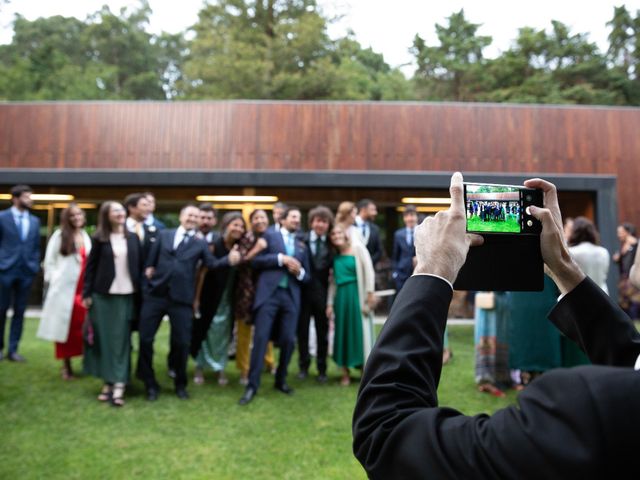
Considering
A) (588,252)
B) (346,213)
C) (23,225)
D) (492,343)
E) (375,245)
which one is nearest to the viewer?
(588,252)

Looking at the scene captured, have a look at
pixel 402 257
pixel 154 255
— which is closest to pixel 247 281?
pixel 154 255

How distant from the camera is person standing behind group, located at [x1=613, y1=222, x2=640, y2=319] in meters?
8.37

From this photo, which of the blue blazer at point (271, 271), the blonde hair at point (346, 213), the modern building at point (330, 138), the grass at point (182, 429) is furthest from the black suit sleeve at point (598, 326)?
the modern building at point (330, 138)

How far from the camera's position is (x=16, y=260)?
617 cm

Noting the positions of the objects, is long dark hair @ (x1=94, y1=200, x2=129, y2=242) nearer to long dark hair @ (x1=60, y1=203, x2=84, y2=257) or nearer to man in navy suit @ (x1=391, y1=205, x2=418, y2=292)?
long dark hair @ (x1=60, y1=203, x2=84, y2=257)

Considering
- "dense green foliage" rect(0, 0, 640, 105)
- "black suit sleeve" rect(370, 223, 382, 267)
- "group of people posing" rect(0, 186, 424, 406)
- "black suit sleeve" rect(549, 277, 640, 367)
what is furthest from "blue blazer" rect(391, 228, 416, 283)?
"dense green foliage" rect(0, 0, 640, 105)

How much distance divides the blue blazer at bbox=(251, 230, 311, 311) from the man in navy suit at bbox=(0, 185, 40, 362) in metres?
3.01

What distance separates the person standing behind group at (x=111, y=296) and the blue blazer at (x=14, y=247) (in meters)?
1.99

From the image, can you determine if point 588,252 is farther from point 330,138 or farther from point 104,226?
point 330,138

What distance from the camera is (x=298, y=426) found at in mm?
4133

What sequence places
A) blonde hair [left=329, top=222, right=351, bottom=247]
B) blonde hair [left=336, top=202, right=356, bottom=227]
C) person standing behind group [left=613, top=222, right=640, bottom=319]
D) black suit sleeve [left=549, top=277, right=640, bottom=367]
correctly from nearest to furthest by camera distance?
black suit sleeve [left=549, top=277, right=640, bottom=367]
blonde hair [left=329, top=222, right=351, bottom=247]
blonde hair [left=336, top=202, right=356, bottom=227]
person standing behind group [left=613, top=222, right=640, bottom=319]

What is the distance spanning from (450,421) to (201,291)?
4889 millimetres

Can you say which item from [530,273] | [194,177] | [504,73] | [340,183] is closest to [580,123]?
[340,183]

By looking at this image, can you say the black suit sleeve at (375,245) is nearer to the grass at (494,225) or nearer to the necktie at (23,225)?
the necktie at (23,225)
